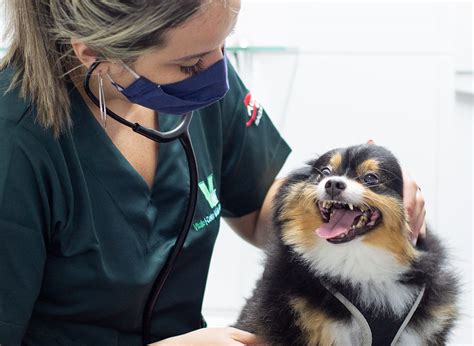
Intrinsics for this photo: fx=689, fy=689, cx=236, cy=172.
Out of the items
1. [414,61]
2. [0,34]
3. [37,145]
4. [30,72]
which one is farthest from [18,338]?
[414,61]

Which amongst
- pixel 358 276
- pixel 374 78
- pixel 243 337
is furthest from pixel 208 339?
pixel 374 78

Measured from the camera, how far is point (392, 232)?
122 centimetres

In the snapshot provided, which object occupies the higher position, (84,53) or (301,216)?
(84,53)

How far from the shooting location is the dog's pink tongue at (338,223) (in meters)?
1.20

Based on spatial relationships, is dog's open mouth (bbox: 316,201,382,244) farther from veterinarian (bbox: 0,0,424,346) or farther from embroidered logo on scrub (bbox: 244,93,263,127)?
embroidered logo on scrub (bbox: 244,93,263,127)

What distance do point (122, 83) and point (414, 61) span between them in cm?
118

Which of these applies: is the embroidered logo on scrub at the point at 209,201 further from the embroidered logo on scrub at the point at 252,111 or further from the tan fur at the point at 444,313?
the tan fur at the point at 444,313

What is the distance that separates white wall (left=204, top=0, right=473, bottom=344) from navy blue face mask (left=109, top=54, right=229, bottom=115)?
0.92 metres

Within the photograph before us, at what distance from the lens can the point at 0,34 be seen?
4.15ft

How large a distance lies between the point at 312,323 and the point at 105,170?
45 cm

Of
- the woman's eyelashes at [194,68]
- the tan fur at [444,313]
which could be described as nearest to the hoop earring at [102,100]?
the woman's eyelashes at [194,68]

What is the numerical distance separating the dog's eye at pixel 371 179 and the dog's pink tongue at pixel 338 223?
6 cm

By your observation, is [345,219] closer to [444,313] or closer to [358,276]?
[358,276]

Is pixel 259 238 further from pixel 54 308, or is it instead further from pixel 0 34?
pixel 0 34
